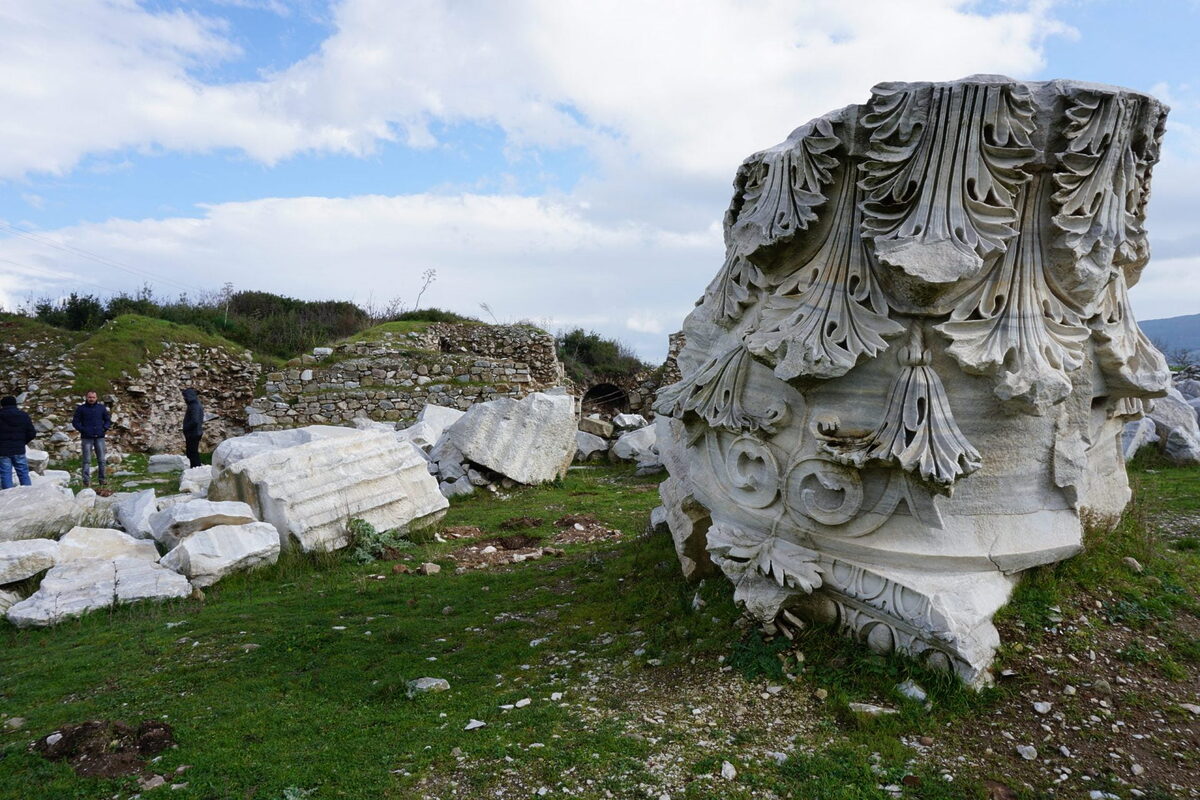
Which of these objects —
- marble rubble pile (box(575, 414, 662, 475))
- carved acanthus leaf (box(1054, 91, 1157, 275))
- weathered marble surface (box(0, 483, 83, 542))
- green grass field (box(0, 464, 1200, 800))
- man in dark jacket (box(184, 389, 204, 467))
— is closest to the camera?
green grass field (box(0, 464, 1200, 800))

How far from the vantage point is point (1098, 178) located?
3.09m

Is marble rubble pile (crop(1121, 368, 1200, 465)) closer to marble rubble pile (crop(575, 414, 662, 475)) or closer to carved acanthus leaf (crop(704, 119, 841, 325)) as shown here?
marble rubble pile (crop(575, 414, 662, 475))

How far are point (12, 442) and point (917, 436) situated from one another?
10.4 meters

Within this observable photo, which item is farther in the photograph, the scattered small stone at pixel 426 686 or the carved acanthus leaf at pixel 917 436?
the scattered small stone at pixel 426 686

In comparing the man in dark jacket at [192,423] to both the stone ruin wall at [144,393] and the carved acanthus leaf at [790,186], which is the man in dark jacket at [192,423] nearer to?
the stone ruin wall at [144,393]

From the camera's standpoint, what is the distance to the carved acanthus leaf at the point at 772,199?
329 centimetres

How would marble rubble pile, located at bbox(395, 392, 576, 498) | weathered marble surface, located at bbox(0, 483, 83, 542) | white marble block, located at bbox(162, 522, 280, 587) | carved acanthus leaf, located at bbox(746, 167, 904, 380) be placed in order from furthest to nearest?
1. marble rubble pile, located at bbox(395, 392, 576, 498)
2. weathered marble surface, located at bbox(0, 483, 83, 542)
3. white marble block, located at bbox(162, 522, 280, 587)
4. carved acanthus leaf, located at bbox(746, 167, 904, 380)

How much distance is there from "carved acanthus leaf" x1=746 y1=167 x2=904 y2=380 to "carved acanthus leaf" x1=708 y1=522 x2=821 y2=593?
0.85 meters

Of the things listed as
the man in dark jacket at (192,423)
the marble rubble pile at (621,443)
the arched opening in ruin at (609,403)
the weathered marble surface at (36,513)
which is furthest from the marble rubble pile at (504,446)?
the arched opening in ruin at (609,403)

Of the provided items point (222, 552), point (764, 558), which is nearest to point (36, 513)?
point (222, 552)

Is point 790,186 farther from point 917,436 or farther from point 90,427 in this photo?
point 90,427

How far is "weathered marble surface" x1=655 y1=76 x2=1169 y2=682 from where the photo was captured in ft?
9.91

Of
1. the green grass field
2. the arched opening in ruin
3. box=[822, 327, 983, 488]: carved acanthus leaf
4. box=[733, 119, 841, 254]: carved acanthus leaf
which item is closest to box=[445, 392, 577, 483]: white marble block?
the green grass field

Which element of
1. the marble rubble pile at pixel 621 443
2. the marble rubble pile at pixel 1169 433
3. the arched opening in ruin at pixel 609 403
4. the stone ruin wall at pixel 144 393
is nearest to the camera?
the marble rubble pile at pixel 1169 433
